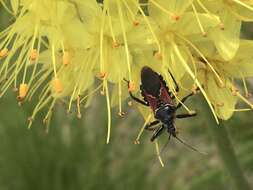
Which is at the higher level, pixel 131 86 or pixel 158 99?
pixel 131 86

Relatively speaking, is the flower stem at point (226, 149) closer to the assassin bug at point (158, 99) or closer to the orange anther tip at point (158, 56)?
the assassin bug at point (158, 99)

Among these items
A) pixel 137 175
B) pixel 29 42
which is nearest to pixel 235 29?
pixel 29 42

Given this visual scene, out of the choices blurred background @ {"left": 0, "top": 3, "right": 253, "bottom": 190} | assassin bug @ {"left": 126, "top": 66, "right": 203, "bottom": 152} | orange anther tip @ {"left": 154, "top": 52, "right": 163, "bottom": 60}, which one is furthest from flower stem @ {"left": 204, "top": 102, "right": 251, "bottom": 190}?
blurred background @ {"left": 0, "top": 3, "right": 253, "bottom": 190}

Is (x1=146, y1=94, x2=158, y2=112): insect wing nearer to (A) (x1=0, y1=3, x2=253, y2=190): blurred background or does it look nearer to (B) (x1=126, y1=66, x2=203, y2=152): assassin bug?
(B) (x1=126, y1=66, x2=203, y2=152): assassin bug

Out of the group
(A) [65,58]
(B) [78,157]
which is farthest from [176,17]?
(B) [78,157]

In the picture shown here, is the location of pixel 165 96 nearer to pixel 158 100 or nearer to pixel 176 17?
pixel 158 100

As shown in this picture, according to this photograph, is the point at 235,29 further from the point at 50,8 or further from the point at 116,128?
the point at 116,128

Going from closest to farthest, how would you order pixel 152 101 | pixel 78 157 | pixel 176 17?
1. pixel 176 17
2. pixel 152 101
3. pixel 78 157
